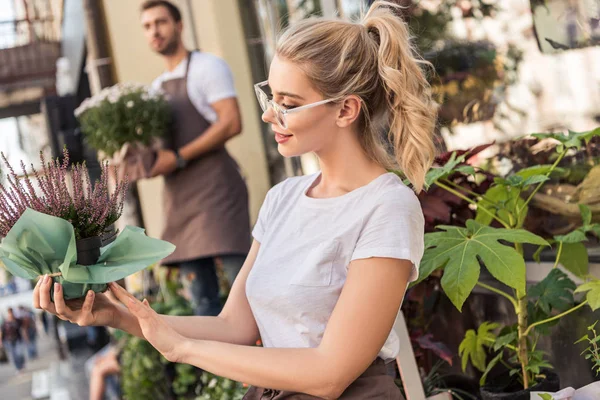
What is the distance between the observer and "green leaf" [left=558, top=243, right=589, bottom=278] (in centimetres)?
223

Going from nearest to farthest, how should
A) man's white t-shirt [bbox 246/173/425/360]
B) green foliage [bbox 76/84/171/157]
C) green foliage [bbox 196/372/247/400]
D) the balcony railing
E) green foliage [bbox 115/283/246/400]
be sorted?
man's white t-shirt [bbox 246/173/425/360], green foliage [bbox 196/372/247/400], green foliage [bbox 76/84/171/157], green foliage [bbox 115/283/246/400], the balcony railing

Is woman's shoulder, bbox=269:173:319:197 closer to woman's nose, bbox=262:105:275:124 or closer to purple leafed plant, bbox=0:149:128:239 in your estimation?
woman's nose, bbox=262:105:275:124

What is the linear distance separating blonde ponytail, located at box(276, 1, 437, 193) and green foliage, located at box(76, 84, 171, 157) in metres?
1.96

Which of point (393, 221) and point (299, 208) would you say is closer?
point (393, 221)

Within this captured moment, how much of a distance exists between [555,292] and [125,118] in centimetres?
213

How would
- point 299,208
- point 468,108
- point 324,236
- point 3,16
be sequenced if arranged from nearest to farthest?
1. point 324,236
2. point 299,208
3. point 468,108
4. point 3,16

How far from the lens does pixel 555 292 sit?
2178mm

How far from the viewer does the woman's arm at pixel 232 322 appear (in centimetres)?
184

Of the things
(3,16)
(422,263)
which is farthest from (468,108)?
(3,16)

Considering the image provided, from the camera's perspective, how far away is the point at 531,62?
109 inches

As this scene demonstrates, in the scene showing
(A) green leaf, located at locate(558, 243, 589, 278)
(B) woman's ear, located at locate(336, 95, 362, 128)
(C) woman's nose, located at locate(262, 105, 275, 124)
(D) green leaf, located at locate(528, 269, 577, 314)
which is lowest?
(D) green leaf, located at locate(528, 269, 577, 314)

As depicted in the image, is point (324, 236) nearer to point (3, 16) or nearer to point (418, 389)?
point (418, 389)

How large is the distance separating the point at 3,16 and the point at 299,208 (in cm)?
780

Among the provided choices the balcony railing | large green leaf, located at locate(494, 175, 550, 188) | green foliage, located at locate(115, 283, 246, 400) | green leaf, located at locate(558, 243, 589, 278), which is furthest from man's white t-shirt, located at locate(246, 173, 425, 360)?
the balcony railing
